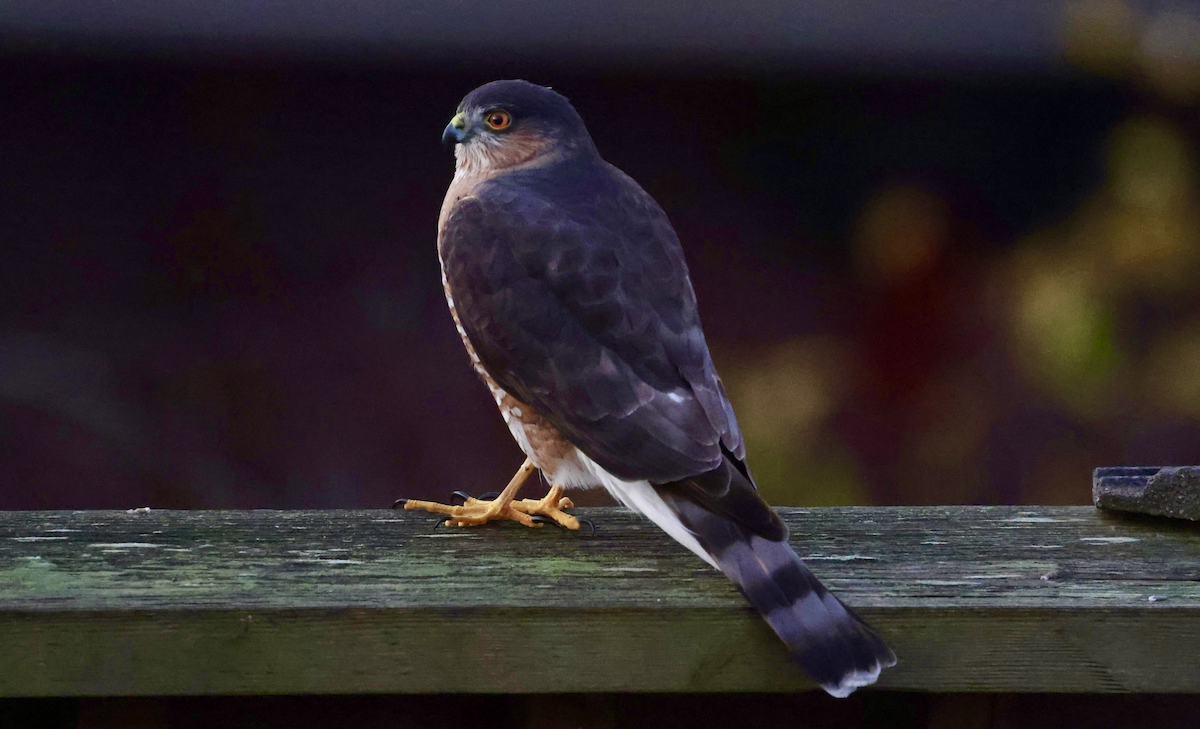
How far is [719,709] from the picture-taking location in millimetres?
1405

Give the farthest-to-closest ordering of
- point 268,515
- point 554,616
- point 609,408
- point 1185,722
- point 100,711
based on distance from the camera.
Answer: point 268,515 → point 609,408 → point 1185,722 → point 100,711 → point 554,616

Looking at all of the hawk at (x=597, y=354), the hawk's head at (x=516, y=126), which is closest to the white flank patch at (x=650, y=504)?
the hawk at (x=597, y=354)

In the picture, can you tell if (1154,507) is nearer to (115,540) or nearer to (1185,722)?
(1185,722)

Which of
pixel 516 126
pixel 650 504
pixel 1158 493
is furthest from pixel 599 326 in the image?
pixel 1158 493

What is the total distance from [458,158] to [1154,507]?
120 cm

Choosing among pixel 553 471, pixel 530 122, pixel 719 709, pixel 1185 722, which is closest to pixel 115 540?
pixel 553 471

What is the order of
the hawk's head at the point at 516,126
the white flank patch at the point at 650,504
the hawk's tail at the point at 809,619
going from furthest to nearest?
1. the hawk's head at the point at 516,126
2. the white flank patch at the point at 650,504
3. the hawk's tail at the point at 809,619

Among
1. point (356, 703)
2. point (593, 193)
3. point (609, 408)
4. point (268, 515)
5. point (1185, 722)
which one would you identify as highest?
point (593, 193)

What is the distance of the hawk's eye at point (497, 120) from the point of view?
193 centimetres

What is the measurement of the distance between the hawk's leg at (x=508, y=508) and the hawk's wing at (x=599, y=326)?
0.16 m

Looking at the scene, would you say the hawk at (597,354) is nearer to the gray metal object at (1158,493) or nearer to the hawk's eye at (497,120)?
the hawk's eye at (497,120)

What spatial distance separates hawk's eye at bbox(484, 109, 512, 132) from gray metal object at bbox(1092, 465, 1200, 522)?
1.05 m

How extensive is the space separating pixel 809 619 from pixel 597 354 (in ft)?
1.76

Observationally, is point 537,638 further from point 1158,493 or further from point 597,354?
point 1158,493
